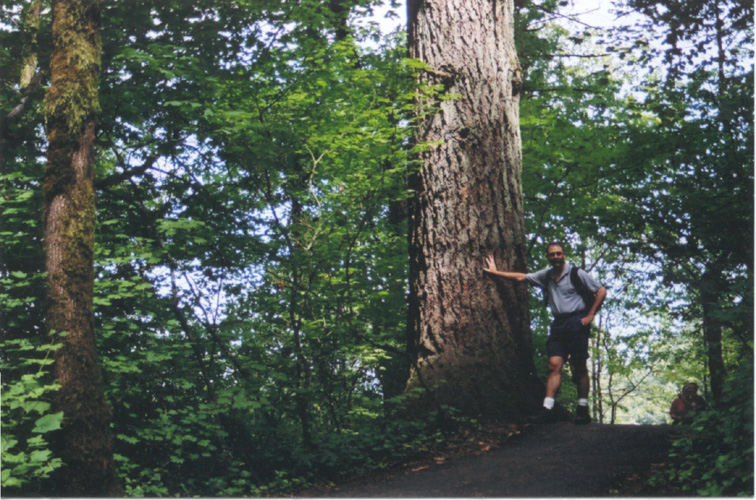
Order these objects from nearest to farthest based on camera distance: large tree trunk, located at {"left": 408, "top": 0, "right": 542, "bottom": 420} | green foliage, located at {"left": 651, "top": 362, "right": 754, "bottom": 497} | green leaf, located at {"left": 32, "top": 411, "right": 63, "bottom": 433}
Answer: green foliage, located at {"left": 651, "top": 362, "right": 754, "bottom": 497} → green leaf, located at {"left": 32, "top": 411, "right": 63, "bottom": 433} → large tree trunk, located at {"left": 408, "top": 0, "right": 542, "bottom": 420}

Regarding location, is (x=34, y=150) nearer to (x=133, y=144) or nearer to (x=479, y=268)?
(x=133, y=144)

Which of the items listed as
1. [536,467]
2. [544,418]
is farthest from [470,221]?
[536,467]

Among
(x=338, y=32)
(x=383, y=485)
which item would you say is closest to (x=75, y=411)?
(x=383, y=485)

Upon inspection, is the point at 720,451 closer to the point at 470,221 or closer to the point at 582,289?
the point at 582,289

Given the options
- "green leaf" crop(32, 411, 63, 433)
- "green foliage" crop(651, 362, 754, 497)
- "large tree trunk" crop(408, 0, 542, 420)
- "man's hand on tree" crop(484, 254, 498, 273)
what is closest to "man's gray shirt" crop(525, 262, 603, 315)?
"large tree trunk" crop(408, 0, 542, 420)

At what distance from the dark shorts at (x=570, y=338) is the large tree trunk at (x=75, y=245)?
399 cm

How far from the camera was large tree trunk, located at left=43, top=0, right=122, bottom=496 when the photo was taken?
476cm

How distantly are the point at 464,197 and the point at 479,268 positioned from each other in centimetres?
77

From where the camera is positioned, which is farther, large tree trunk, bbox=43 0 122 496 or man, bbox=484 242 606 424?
man, bbox=484 242 606 424

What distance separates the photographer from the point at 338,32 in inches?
437

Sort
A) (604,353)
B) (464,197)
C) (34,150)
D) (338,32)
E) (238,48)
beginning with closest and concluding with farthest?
(464,197) < (34,150) < (238,48) < (338,32) < (604,353)

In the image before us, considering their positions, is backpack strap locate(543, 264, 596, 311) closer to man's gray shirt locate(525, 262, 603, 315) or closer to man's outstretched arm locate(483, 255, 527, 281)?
man's gray shirt locate(525, 262, 603, 315)

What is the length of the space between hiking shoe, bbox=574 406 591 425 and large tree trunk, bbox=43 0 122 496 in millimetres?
3944

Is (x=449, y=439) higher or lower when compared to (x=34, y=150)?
lower
